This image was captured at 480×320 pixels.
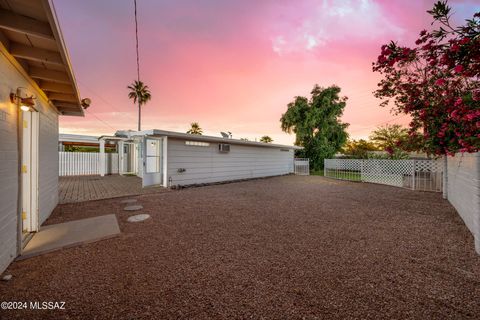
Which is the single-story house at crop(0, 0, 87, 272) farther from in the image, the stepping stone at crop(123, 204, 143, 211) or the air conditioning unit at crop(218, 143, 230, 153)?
the air conditioning unit at crop(218, 143, 230, 153)

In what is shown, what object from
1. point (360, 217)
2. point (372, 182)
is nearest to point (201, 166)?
point (360, 217)

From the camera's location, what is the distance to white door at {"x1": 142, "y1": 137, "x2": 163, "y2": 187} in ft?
28.2

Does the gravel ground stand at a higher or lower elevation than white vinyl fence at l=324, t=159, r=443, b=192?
lower

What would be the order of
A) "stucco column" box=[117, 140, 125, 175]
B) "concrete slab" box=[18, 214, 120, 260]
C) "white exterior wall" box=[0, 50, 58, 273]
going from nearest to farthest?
"white exterior wall" box=[0, 50, 58, 273], "concrete slab" box=[18, 214, 120, 260], "stucco column" box=[117, 140, 125, 175]

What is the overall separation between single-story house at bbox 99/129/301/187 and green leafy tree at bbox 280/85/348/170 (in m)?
5.89

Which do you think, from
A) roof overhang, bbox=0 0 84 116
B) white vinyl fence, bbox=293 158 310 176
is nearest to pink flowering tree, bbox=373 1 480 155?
roof overhang, bbox=0 0 84 116

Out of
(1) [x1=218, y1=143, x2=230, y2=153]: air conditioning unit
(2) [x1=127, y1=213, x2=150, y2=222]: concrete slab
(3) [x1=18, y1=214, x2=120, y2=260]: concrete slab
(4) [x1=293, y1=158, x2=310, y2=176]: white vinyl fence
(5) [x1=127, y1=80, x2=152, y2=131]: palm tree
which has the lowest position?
(2) [x1=127, y1=213, x2=150, y2=222]: concrete slab

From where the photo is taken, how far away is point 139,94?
2359 cm

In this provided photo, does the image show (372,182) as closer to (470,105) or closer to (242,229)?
(470,105)

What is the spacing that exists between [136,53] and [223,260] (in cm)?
932

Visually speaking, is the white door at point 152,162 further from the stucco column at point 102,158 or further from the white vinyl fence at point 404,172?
the white vinyl fence at point 404,172

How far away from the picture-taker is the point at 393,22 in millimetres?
5938

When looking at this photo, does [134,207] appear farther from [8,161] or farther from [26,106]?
[26,106]

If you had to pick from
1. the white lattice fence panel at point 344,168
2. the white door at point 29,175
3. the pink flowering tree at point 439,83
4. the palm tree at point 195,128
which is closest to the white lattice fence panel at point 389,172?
the white lattice fence panel at point 344,168
